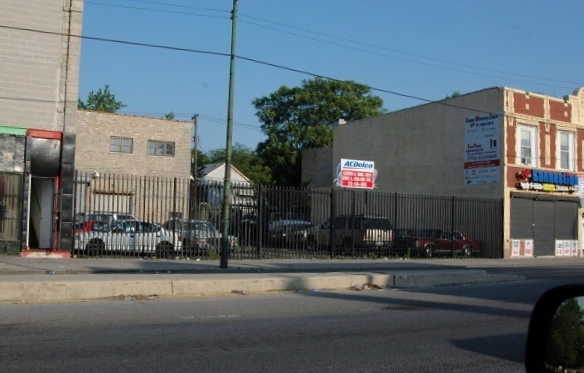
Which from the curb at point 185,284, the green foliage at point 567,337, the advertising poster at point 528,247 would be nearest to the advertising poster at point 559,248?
the advertising poster at point 528,247

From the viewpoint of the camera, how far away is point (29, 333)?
843 cm

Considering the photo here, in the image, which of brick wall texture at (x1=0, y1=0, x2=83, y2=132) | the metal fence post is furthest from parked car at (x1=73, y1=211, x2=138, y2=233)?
the metal fence post

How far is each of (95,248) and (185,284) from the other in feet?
32.0

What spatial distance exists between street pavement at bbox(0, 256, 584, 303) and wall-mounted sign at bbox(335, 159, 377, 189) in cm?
884

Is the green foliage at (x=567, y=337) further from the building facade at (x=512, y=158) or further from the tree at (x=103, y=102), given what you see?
the tree at (x=103, y=102)

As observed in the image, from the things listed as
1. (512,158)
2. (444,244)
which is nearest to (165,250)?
(444,244)

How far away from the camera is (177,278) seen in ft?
45.2

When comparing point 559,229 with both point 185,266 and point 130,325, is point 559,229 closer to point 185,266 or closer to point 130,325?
point 185,266

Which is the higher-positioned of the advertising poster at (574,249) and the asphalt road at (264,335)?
the advertising poster at (574,249)

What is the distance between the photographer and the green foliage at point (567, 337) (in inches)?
120

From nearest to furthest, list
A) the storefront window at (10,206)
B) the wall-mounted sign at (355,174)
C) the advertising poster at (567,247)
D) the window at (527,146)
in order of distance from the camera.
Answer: the storefront window at (10,206) < the wall-mounted sign at (355,174) < the window at (527,146) < the advertising poster at (567,247)

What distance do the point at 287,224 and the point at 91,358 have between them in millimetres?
18306

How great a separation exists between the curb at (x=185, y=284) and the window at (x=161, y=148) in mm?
25169

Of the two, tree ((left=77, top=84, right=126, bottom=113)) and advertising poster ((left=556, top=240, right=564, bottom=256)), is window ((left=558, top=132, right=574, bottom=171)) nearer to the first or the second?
advertising poster ((left=556, top=240, right=564, bottom=256))
